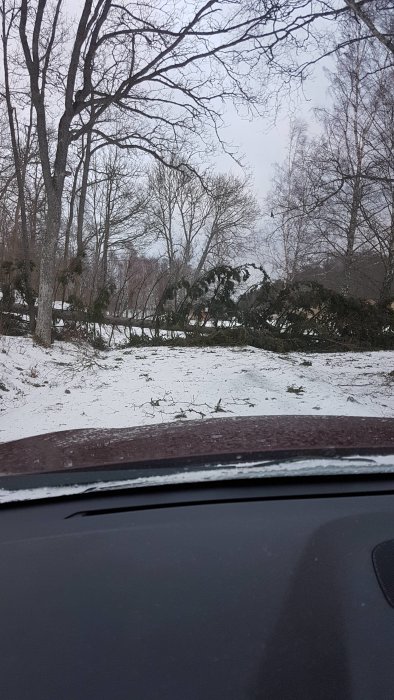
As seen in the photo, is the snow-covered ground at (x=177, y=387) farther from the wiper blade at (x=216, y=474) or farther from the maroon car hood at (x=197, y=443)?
the wiper blade at (x=216, y=474)

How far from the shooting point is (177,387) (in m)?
8.04

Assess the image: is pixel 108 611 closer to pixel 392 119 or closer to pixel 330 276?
pixel 392 119

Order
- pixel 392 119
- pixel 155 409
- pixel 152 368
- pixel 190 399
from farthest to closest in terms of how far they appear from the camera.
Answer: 1. pixel 392 119
2. pixel 152 368
3. pixel 190 399
4. pixel 155 409

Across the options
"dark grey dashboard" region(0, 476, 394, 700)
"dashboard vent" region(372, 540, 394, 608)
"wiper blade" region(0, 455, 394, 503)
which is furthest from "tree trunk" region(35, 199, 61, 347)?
"dashboard vent" region(372, 540, 394, 608)

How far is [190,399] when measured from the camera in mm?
7180

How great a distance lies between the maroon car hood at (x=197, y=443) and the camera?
2033 mm

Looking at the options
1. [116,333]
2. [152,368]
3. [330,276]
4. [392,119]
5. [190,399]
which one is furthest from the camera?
→ [330,276]

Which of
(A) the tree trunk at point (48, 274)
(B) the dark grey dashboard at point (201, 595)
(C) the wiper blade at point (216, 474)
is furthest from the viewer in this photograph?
(A) the tree trunk at point (48, 274)

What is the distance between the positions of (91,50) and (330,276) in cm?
1622

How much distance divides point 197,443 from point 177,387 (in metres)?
5.73

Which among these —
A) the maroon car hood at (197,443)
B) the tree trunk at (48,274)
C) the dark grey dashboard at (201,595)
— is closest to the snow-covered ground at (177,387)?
the tree trunk at (48,274)

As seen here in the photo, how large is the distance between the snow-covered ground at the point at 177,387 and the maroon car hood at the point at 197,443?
10.6 ft

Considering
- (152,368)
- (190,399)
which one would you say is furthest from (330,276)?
(190,399)

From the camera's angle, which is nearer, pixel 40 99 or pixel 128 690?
pixel 128 690
